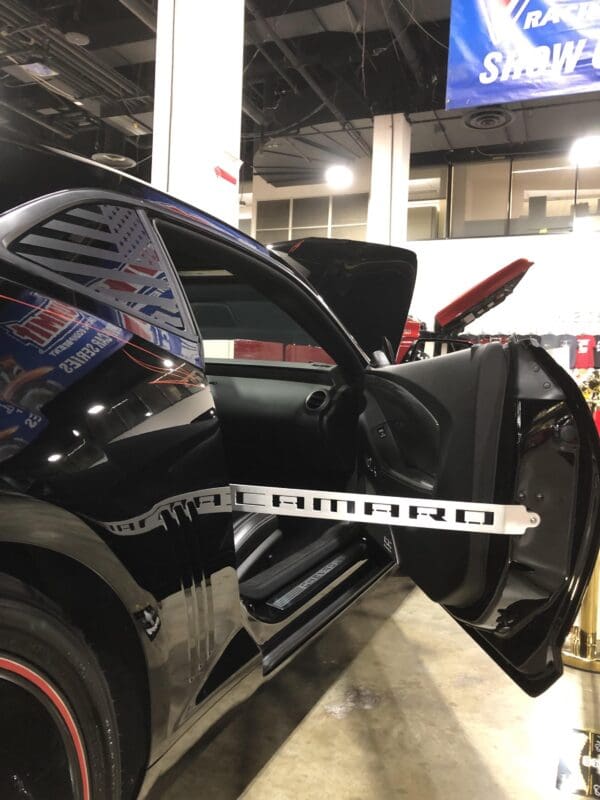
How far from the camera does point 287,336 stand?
2.55 m

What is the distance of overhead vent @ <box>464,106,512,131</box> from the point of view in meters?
7.58

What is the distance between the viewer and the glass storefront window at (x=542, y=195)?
31.7 ft

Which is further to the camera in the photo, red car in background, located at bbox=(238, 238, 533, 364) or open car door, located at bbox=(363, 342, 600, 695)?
red car in background, located at bbox=(238, 238, 533, 364)

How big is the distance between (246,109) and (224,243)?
7.22 metres

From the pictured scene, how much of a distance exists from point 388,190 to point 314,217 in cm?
358

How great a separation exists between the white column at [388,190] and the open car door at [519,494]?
718cm

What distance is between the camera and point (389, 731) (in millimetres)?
1917

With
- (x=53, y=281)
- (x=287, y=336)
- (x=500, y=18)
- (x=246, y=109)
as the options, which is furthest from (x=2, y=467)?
(x=246, y=109)

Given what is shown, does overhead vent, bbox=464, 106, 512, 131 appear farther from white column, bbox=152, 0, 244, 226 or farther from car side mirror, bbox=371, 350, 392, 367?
car side mirror, bbox=371, 350, 392, 367

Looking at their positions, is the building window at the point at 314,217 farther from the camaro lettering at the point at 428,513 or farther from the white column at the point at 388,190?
the camaro lettering at the point at 428,513

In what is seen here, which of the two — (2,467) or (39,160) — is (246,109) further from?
(2,467)

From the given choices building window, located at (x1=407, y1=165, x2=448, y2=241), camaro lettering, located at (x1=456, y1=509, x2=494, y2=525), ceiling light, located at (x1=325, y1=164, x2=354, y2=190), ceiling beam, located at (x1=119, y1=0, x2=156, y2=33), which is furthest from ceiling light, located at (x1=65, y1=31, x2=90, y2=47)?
camaro lettering, located at (x1=456, y1=509, x2=494, y2=525)

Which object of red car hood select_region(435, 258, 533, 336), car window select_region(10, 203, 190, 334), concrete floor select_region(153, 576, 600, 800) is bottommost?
concrete floor select_region(153, 576, 600, 800)

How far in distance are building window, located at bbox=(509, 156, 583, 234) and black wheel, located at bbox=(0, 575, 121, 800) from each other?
10.2 m
